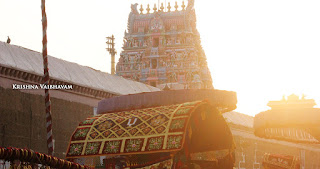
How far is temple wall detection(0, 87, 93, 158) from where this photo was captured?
1869 cm

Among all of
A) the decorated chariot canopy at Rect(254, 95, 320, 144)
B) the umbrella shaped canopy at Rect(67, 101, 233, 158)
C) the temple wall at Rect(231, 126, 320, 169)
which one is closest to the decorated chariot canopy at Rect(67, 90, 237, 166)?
the umbrella shaped canopy at Rect(67, 101, 233, 158)

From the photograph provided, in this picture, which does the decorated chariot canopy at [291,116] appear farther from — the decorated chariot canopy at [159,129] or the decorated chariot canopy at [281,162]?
the decorated chariot canopy at [281,162]

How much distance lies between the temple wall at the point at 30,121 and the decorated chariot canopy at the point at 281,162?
1047cm

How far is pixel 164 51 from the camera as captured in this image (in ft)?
195

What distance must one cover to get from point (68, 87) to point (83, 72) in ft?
8.80

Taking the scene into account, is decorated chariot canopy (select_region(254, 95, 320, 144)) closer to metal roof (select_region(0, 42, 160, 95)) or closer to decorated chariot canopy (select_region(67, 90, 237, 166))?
decorated chariot canopy (select_region(67, 90, 237, 166))

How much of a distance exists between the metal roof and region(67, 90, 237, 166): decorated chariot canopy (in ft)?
40.0

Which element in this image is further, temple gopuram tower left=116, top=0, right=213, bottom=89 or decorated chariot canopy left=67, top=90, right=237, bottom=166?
temple gopuram tower left=116, top=0, right=213, bottom=89

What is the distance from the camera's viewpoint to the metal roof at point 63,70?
1942 centimetres

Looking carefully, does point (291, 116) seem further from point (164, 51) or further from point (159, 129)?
point (164, 51)

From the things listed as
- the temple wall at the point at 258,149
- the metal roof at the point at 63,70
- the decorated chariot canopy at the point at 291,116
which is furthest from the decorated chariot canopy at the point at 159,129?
the temple wall at the point at 258,149

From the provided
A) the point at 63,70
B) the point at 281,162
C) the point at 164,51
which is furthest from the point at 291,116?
the point at 164,51

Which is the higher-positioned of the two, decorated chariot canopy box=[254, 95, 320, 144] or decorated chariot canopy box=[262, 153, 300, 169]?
decorated chariot canopy box=[254, 95, 320, 144]

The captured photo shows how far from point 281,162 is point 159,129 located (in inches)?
253
